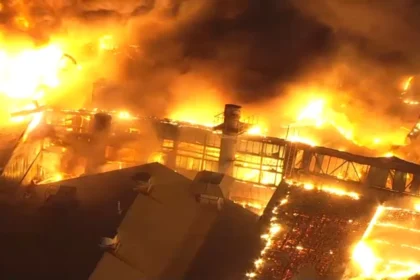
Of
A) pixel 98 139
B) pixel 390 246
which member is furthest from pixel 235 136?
pixel 390 246

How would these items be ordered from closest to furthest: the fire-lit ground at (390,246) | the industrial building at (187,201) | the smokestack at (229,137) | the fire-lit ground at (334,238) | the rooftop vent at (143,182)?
the industrial building at (187,201) → the fire-lit ground at (334,238) → the fire-lit ground at (390,246) → the rooftop vent at (143,182) → the smokestack at (229,137)

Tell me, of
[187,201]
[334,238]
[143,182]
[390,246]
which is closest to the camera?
[334,238]

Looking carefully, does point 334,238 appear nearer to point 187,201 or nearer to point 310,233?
point 310,233

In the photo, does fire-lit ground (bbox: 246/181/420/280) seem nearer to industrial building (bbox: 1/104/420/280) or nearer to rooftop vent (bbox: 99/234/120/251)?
industrial building (bbox: 1/104/420/280)

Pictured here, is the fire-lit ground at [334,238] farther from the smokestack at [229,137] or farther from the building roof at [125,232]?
the smokestack at [229,137]

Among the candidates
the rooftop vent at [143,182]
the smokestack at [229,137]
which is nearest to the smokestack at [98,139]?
the smokestack at [229,137]

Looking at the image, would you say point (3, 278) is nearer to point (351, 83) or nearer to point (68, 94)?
point (68, 94)

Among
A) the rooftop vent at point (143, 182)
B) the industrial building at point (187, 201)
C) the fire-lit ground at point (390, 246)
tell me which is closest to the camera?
the industrial building at point (187, 201)
